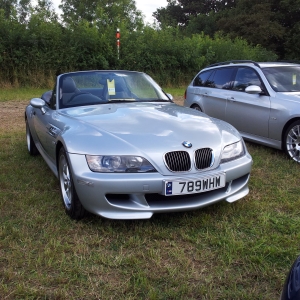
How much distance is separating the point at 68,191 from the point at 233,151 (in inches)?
59.9

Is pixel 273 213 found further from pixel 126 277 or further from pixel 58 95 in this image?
pixel 58 95

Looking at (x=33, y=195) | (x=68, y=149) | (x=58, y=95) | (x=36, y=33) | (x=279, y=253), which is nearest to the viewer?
(x=279, y=253)

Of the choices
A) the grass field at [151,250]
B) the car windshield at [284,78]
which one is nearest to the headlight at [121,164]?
the grass field at [151,250]

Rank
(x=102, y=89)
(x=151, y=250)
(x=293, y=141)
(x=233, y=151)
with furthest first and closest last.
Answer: (x=293, y=141) < (x=102, y=89) < (x=233, y=151) < (x=151, y=250)

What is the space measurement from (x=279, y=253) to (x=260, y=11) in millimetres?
33686

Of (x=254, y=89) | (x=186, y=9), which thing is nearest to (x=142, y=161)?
(x=254, y=89)

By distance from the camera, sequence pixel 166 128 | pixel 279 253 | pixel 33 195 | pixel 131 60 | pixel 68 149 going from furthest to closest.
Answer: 1. pixel 131 60
2. pixel 33 195
3. pixel 166 128
4. pixel 68 149
5. pixel 279 253

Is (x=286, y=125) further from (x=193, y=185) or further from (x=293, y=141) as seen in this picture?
(x=193, y=185)

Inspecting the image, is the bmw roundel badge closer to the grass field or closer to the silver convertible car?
the silver convertible car

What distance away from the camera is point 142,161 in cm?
289

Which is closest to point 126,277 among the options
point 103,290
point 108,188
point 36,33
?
point 103,290

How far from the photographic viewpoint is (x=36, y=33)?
15664 mm

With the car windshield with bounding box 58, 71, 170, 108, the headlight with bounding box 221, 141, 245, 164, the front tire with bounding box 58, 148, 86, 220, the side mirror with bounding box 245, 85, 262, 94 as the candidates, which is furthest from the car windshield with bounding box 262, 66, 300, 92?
the front tire with bounding box 58, 148, 86, 220

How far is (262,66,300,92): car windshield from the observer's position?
548 cm
